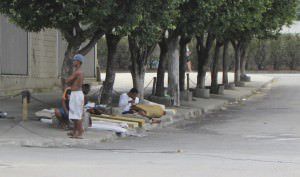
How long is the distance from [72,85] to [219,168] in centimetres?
492

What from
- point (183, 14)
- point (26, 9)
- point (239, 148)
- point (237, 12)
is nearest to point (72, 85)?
point (26, 9)

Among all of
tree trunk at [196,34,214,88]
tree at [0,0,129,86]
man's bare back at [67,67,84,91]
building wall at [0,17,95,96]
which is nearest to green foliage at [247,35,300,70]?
tree trunk at [196,34,214,88]

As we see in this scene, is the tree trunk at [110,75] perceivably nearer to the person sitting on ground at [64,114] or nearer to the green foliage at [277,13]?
the person sitting on ground at [64,114]

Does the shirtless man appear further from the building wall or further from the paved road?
the building wall

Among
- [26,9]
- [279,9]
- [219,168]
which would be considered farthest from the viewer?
[279,9]

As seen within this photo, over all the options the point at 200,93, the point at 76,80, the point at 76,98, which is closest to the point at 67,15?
the point at 76,80

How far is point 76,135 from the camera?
14672mm

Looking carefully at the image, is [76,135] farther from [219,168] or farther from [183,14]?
[183,14]

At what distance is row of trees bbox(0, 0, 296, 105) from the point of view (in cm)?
1571

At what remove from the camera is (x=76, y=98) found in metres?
14.4

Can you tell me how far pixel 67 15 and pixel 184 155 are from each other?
16.1ft

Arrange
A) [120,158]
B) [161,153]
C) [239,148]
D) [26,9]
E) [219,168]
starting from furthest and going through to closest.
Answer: [26,9], [239,148], [161,153], [120,158], [219,168]

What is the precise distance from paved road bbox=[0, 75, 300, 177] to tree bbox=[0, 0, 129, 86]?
117 inches

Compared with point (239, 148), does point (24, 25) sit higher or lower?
higher
